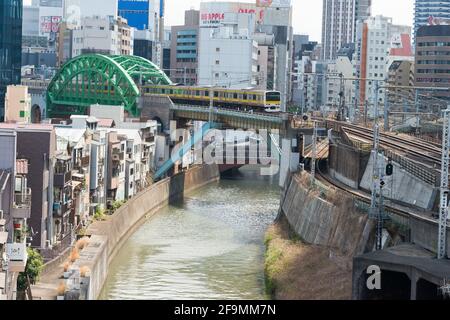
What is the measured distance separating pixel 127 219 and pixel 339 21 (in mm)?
90118

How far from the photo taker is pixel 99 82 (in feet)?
179

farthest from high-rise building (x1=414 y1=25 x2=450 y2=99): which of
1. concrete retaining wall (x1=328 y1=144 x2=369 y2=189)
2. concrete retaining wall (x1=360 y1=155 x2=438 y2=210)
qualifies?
concrete retaining wall (x1=360 y1=155 x2=438 y2=210)

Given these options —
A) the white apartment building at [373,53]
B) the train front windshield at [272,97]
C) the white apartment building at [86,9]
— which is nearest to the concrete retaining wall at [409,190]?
the train front windshield at [272,97]

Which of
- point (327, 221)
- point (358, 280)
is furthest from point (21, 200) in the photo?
point (327, 221)

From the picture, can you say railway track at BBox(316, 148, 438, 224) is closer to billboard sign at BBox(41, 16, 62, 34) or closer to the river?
the river

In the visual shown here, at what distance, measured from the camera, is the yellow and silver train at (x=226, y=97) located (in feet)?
144

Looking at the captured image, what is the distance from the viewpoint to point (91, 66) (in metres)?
55.0

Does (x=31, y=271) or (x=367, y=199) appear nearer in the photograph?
(x=31, y=271)

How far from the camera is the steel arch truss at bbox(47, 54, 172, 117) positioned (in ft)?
171

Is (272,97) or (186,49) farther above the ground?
(186,49)

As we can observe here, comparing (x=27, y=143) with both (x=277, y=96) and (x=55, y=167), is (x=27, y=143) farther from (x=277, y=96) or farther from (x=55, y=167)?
(x=277, y=96)

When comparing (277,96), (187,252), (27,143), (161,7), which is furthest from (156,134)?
(161,7)

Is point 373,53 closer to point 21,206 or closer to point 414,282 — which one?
point 21,206

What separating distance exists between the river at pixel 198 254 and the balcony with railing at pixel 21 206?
7.38 ft
